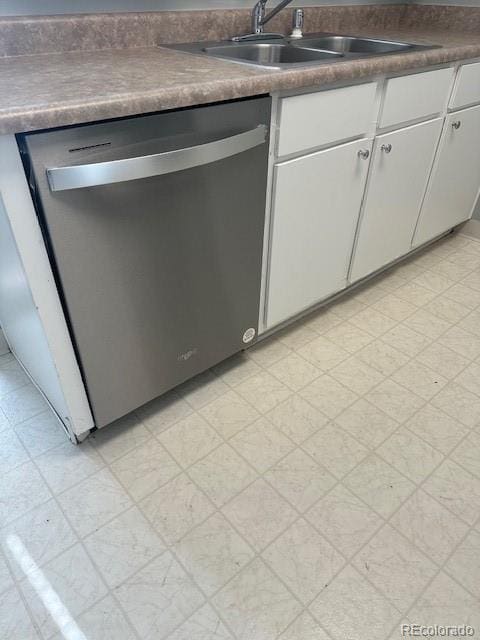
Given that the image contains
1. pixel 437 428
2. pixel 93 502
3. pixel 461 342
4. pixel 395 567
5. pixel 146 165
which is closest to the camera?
pixel 146 165

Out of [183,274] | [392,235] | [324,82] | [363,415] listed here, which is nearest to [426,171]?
[392,235]

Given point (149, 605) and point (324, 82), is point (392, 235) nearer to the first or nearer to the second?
point (324, 82)

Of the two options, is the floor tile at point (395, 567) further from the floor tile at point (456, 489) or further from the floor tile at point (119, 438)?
the floor tile at point (119, 438)

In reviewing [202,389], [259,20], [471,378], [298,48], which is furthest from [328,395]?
[259,20]

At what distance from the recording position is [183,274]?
44.8 inches

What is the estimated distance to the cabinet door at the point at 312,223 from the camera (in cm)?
130

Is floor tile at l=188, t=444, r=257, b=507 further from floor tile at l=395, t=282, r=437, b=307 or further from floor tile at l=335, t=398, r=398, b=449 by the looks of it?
floor tile at l=395, t=282, r=437, b=307

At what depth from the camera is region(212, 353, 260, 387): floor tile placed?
4.87 ft

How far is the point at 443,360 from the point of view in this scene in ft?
5.22

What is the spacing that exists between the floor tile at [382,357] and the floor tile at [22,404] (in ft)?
3.46

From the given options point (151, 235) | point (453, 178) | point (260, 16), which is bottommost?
point (453, 178)

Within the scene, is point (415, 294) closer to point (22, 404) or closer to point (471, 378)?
point (471, 378)

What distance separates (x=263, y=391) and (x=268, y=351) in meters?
0.20

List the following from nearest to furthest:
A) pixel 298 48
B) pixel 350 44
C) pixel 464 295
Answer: pixel 298 48, pixel 350 44, pixel 464 295
